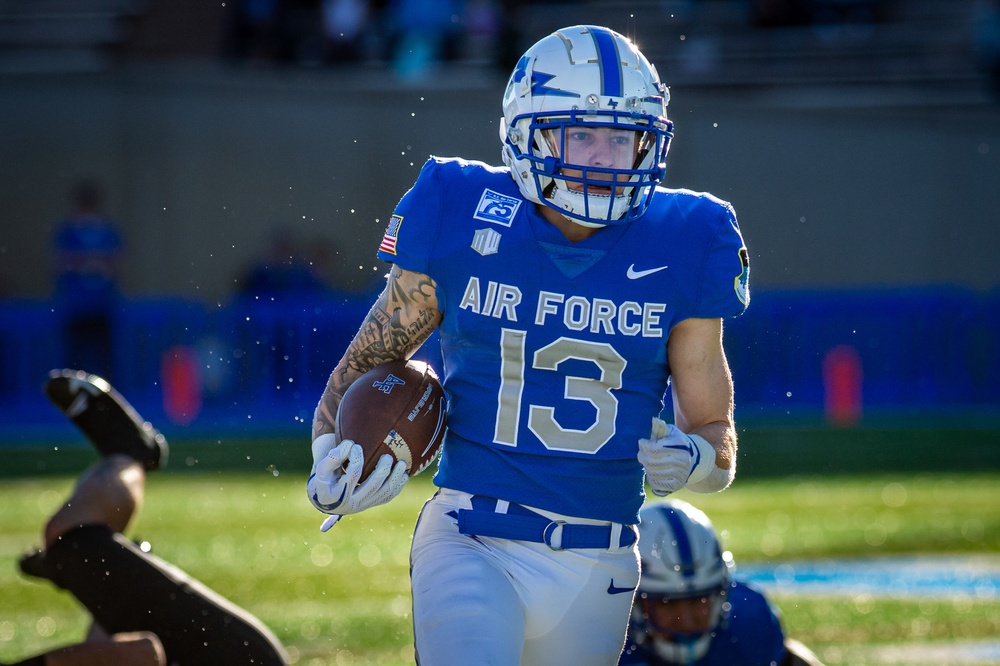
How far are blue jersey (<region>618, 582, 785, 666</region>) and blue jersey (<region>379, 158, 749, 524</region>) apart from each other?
93cm

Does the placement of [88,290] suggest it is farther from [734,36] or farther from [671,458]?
[671,458]

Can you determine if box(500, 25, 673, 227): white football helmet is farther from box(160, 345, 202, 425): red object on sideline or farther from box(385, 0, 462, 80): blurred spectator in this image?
box(385, 0, 462, 80): blurred spectator

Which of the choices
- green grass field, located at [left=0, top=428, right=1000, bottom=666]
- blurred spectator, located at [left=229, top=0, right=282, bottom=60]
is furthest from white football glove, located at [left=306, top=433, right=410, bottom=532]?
blurred spectator, located at [left=229, top=0, right=282, bottom=60]

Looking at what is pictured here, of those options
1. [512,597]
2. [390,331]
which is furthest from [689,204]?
[512,597]

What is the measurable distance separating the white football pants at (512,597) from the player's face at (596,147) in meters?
0.78

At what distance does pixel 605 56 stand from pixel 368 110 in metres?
12.8

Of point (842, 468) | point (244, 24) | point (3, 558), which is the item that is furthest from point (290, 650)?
point (244, 24)

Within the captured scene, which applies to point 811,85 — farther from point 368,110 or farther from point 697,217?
point 697,217

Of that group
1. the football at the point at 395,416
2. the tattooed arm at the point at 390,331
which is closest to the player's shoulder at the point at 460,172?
the tattooed arm at the point at 390,331

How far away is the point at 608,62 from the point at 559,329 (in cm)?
62

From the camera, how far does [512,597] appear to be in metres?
3.03

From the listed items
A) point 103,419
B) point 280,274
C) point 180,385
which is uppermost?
point 103,419

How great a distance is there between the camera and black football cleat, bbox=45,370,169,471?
483cm

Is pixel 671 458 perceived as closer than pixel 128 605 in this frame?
Yes
